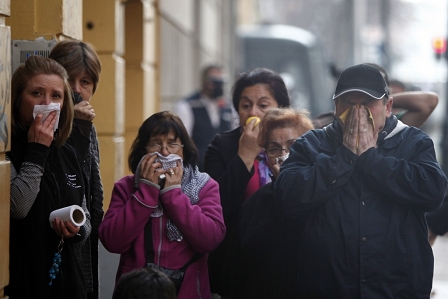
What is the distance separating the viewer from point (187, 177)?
4.19m

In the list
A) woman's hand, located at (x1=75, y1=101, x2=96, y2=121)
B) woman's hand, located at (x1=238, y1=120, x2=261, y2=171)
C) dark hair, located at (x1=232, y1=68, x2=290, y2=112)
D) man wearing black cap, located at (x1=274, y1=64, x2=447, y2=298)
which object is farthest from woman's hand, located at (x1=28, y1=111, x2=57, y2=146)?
dark hair, located at (x1=232, y1=68, x2=290, y2=112)

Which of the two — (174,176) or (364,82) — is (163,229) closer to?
(174,176)

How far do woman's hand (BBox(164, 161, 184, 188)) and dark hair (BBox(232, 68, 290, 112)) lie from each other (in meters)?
1.28

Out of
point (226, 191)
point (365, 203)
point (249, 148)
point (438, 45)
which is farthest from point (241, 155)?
point (438, 45)

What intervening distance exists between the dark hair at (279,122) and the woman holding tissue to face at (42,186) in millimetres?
1154

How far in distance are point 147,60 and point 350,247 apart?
18.4 ft

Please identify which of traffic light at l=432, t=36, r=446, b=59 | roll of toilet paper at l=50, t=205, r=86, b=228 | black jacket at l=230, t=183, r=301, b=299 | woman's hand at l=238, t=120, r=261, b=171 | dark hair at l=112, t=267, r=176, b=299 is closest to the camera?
dark hair at l=112, t=267, r=176, b=299

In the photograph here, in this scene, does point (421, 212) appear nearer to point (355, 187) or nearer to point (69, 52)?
point (355, 187)

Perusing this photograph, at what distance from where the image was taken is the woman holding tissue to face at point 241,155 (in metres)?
4.55

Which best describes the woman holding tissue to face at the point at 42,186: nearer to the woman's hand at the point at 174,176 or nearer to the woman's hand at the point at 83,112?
the woman's hand at the point at 83,112

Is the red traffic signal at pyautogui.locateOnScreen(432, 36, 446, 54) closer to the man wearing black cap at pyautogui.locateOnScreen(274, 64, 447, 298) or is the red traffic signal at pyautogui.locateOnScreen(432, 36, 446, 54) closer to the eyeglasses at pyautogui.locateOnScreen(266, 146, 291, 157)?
the eyeglasses at pyautogui.locateOnScreen(266, 146, 291, 157)

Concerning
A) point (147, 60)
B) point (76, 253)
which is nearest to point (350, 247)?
point (76, 253)

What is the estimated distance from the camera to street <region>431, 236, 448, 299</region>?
8.10 m

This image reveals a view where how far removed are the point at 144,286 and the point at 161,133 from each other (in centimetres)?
100
